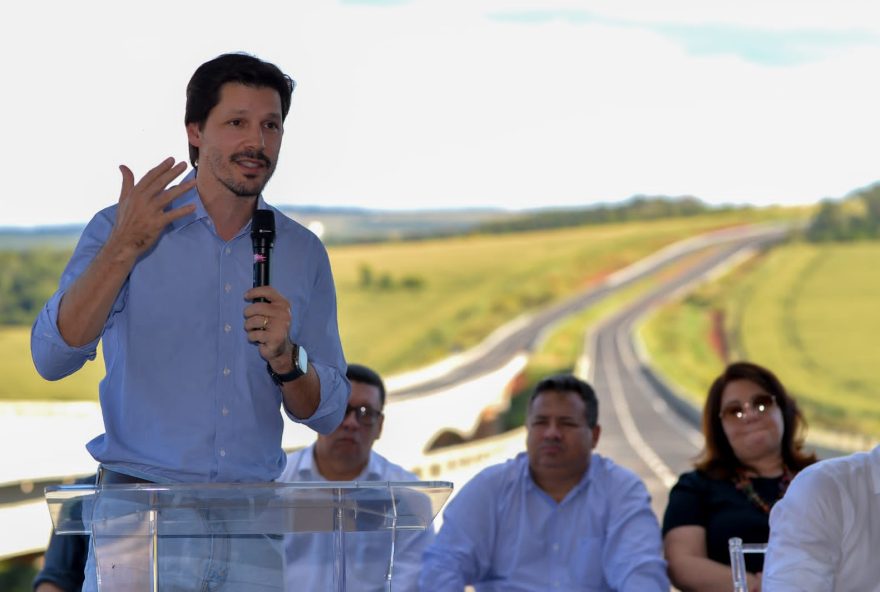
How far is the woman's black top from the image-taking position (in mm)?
3320

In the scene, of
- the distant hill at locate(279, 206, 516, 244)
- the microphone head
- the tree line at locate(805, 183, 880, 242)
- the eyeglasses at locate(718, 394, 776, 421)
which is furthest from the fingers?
the tree line at locate(805, 183, 880, 242)

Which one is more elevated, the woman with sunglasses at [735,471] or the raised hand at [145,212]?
the raised hand at [145,212]

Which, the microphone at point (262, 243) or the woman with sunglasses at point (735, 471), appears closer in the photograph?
the microphone at point (262, 243)

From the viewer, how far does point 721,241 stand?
903 centimetres

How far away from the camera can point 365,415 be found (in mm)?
3566

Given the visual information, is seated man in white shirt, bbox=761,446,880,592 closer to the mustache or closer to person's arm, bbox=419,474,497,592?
the mustache

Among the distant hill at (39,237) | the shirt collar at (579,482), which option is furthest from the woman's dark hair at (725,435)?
the distant hill at (39,237)

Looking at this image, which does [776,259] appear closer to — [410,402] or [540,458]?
[410,402]

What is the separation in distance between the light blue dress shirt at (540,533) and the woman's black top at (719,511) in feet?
0.32

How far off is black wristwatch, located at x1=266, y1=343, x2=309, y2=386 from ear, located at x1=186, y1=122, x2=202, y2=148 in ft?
1.37

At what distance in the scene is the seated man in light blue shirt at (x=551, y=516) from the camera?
11.0ft

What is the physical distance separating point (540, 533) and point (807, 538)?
1.90 metres

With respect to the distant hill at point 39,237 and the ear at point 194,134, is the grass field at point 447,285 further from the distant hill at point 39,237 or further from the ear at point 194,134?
the ear at point 194,134

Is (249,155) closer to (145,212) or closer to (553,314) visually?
(145,212)
